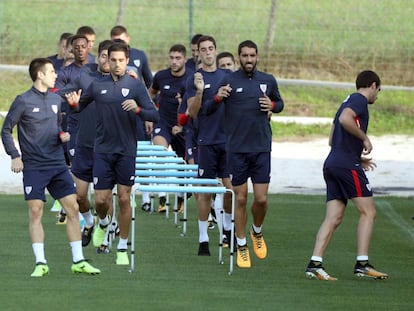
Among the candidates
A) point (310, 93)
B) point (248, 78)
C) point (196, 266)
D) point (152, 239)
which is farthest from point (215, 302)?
point (310, 93)

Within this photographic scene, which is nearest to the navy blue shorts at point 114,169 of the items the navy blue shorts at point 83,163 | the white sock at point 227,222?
the navy blue shorts at point 83,163

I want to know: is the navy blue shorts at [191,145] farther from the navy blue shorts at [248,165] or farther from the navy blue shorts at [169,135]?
the navy blue shorts at [248,165]

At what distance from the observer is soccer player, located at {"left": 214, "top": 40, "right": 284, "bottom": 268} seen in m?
14.6

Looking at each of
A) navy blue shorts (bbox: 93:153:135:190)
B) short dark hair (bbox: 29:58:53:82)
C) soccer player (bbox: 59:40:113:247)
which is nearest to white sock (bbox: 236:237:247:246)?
navy blue shorts (bbox: 93:153:135:190)

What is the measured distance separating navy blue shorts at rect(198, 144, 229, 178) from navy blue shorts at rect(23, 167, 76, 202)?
2.73 m

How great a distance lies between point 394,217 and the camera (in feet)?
62.7

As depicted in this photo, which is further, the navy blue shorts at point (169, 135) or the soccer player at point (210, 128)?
the navy blue shorts at point (169, 135)

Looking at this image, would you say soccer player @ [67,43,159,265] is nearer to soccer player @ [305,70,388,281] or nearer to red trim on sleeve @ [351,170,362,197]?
soccer player @ [305,70,388,281]

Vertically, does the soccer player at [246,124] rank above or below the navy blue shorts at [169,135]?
above

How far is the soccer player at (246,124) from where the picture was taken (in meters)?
14.6

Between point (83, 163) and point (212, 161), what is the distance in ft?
4.84

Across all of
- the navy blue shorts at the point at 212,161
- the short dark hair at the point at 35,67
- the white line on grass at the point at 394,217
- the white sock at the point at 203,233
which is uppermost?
the short dark hair at the point at 35,67

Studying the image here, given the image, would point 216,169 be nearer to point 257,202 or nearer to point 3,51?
point 257,202

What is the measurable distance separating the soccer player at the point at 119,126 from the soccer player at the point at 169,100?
4.82m
